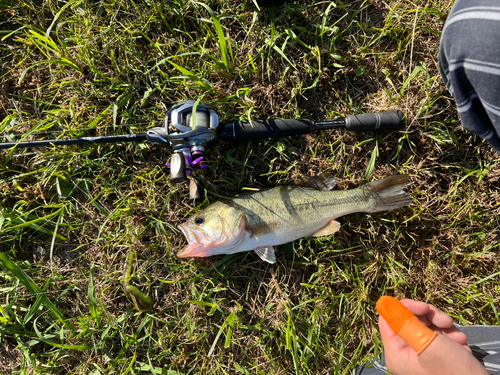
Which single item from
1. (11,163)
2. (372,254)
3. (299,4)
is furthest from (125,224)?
(299,4)

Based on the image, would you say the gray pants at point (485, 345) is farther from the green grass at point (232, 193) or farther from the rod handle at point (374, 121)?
the rod handle at point (374, 121)

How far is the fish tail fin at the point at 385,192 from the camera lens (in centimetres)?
293

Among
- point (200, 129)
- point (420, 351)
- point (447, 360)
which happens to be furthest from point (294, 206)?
point (447, 360)

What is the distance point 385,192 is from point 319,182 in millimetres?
602

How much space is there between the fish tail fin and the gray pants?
1.26 metres

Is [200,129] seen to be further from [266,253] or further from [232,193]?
[266,253]

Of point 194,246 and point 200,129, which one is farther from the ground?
point 200,129

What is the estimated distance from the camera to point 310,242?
122 inches

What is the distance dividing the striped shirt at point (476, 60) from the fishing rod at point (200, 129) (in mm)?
770

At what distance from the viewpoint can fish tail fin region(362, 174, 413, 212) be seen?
9.61ft

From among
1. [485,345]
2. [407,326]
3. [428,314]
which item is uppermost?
[407,326]

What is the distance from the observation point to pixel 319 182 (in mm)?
3023

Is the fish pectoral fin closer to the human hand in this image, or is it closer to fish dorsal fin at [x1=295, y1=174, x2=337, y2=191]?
fish dorsal fin at [x1=295, y1=174, x2=337, y2=191]

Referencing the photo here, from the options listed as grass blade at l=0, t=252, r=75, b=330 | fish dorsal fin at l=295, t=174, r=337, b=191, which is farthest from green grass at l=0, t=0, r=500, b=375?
fish dorsal fin at l=295, t=174, r=337, b=191
